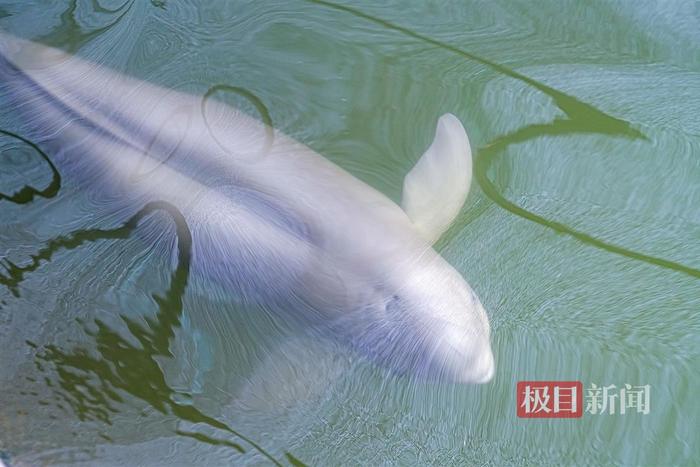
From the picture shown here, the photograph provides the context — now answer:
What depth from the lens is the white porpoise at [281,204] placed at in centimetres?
194

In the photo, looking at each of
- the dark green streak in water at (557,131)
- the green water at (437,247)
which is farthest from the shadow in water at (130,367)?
the dark green streak in water at (557,131)

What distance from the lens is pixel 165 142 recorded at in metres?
2.08

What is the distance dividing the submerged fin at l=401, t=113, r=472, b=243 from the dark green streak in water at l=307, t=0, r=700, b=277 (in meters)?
0.06

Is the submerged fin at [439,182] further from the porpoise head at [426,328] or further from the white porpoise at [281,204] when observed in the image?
the porpoise head at [426,328]

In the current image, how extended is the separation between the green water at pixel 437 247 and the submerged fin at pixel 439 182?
4 cm

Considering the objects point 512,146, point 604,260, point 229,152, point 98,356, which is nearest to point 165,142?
point 229,152

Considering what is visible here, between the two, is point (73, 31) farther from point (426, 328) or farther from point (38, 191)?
point (426, 328)

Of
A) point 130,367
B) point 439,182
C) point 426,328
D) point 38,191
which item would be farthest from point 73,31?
point 426,328

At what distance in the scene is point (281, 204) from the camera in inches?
78.4

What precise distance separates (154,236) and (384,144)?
2.63 feet

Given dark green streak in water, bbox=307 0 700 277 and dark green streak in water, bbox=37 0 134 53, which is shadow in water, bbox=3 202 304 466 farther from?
dark green streak in water, bbox=307 0 700 277

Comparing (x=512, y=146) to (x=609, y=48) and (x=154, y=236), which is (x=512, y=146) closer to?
(x=609, y=48)

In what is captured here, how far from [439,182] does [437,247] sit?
8.5 inches

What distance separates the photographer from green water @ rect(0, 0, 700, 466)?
189cm
